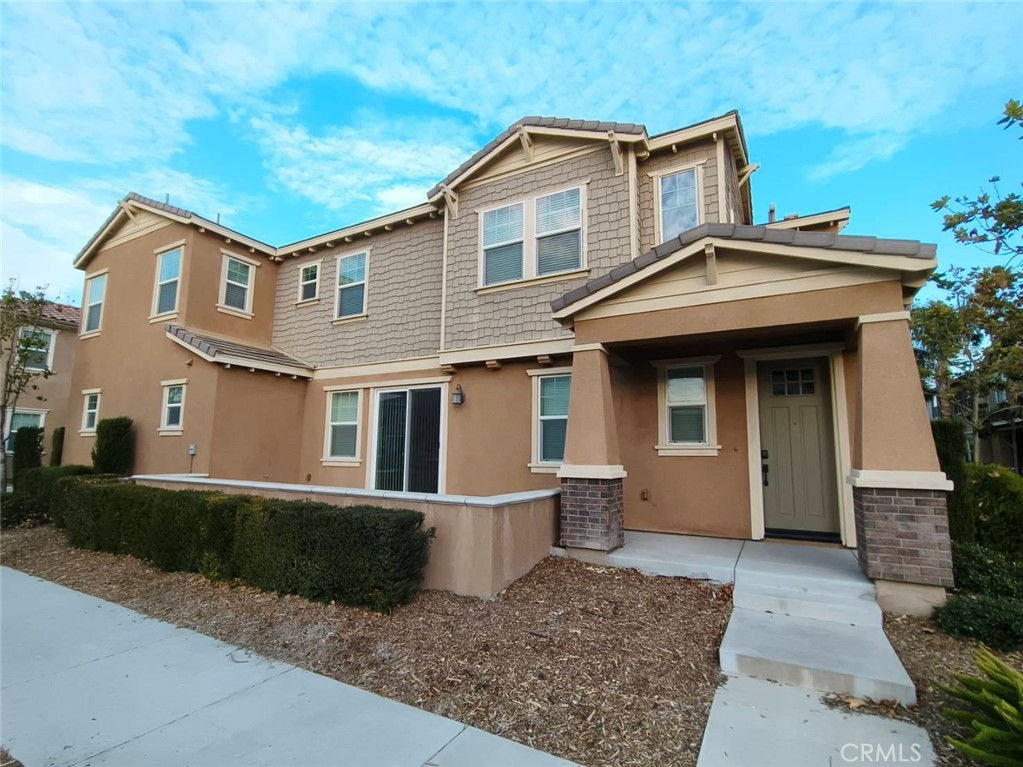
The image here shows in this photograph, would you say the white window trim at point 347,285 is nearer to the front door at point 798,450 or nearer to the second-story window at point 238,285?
the second-story window at point 238,285

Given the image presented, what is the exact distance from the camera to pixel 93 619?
208 inches

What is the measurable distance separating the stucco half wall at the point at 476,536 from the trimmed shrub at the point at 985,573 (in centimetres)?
430

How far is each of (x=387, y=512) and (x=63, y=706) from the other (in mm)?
2680

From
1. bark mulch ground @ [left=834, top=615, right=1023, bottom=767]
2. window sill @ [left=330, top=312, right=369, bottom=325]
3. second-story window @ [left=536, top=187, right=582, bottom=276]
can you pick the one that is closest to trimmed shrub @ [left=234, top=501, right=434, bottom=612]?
bark mulch ground @ [left=834, top=615, right=1023, bottom=767]

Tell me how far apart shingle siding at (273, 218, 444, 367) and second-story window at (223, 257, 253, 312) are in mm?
1117

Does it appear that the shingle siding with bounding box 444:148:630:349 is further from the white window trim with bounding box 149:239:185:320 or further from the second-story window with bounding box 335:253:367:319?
the white window trim with bounding box 149:239:185:320

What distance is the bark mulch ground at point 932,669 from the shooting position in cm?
298

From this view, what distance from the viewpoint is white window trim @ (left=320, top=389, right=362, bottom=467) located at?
10844mm

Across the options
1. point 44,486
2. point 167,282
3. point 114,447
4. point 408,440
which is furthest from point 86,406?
point 408,440

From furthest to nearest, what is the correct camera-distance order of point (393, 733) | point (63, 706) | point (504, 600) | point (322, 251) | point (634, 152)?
point (322, 251), point (634, 152), point (504, 600), point (63, 706), point (393, 733)

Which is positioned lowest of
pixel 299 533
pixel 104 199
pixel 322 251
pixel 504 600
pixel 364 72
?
pixel 504 600

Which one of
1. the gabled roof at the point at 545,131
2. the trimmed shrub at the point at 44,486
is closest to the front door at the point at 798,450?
the gabled roof at the point at 545,131

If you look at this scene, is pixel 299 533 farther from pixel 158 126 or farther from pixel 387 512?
pixel 158 126

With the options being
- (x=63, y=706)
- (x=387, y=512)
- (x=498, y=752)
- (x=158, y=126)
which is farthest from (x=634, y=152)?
(x=158, y=126)
